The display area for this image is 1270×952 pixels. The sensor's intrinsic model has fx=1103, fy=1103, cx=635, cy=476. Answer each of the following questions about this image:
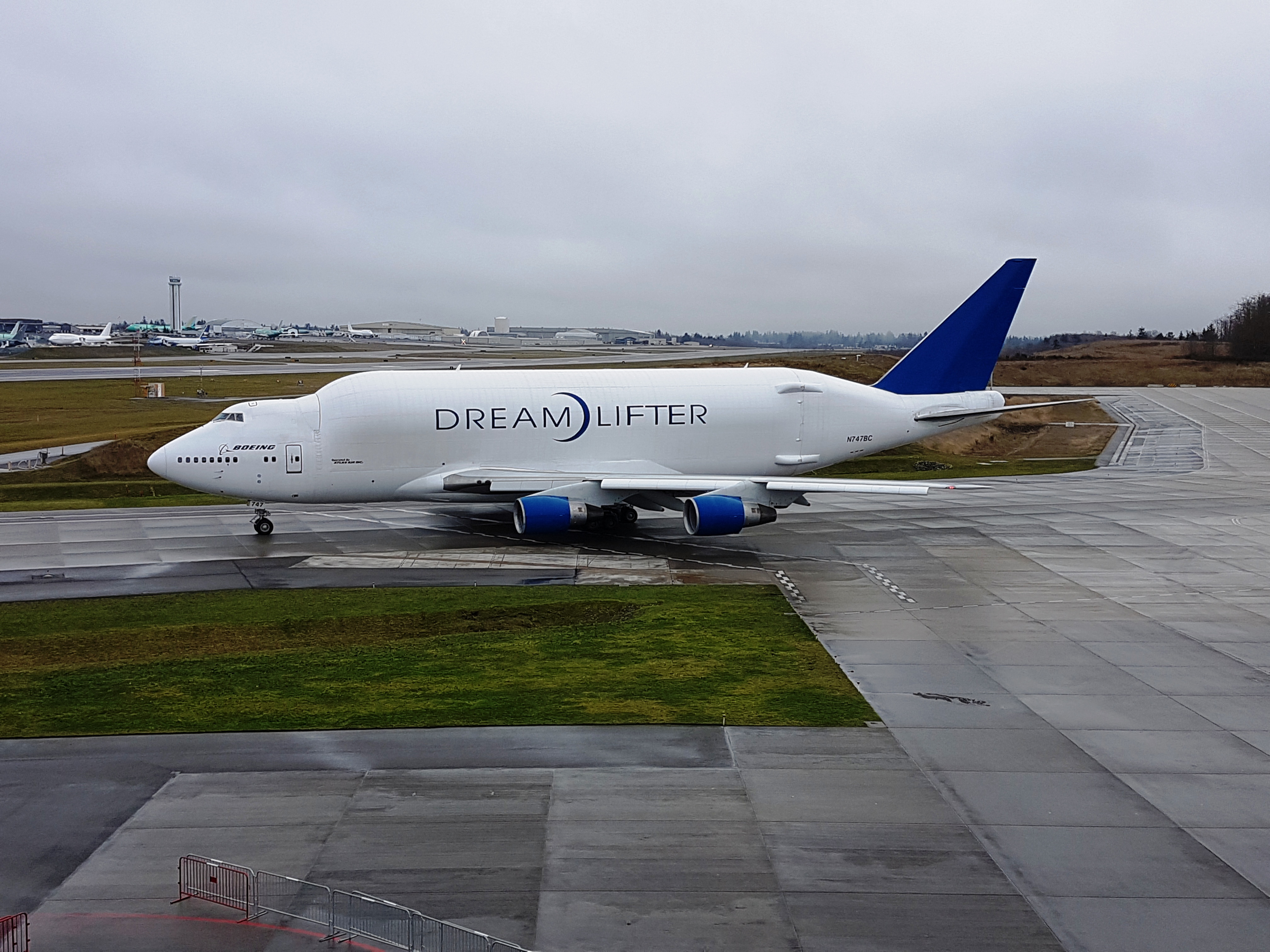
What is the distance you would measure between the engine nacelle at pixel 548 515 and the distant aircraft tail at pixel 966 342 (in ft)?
44.9

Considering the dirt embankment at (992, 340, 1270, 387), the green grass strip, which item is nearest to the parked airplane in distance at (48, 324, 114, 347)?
the dirt embankment at (992, 340, 1270, 387)

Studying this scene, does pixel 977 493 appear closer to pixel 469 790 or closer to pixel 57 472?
pixel 469 790

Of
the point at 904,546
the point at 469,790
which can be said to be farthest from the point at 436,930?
the point at 904,546

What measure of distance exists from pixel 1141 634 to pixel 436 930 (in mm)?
18299

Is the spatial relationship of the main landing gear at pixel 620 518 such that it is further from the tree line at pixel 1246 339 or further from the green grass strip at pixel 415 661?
the tree line at pixel 1246 339

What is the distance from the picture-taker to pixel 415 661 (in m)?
22.0

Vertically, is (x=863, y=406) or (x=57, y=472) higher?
(x=863, y=406)

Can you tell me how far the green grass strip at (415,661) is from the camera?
18.7m

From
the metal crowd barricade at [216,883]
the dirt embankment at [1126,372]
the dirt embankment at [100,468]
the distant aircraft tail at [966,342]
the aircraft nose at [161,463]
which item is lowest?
the dirt embankment at [100,468]

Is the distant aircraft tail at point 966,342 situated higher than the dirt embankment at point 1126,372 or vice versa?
the distant aircraft tail at point 966,342

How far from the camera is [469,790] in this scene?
1548 centimetres

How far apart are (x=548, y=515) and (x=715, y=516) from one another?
16.5ft

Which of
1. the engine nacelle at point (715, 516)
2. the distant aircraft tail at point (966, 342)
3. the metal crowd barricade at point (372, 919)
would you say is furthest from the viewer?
the distant aircraft tail at point (966, 342)

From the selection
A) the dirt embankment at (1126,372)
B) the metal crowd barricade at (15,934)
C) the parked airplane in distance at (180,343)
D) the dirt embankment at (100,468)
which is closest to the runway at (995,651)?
the metal crowd barricade at (15,934)
